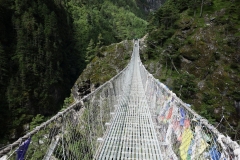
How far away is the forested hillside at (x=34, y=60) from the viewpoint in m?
23.7

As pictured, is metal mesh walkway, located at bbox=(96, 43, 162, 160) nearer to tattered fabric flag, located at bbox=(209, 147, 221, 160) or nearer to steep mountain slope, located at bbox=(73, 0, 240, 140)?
tattered fabric flag, located at bbox=(209, 147, 221, 160)

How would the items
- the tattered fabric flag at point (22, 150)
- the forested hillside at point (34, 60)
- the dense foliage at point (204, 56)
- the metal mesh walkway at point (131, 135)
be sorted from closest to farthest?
the tattered fabric flag at point (22, 150), the metal mesh walkway at point (131, 135), the dense foliage at point (204, 56), the forested hillside at point (34, 60)

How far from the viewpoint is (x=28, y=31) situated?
3014 centimetres

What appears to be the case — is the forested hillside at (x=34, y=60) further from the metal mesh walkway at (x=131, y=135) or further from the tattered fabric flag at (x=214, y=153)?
the tattered fabric flag at (x=214, y=153)

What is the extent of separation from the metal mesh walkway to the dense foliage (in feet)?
17.9

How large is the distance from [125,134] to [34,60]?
26.9 m

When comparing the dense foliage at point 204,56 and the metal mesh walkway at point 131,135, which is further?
the dense foliage at point 204,56

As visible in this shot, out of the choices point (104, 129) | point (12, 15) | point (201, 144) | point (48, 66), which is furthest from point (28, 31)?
point (201, 144)

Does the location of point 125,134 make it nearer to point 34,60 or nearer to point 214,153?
point 214,153

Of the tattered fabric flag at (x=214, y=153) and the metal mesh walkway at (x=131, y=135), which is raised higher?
the tattered fabric flag at (x=214, y=153)

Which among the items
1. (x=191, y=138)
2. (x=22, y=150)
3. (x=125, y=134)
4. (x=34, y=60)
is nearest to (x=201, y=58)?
(x=125, y=134)

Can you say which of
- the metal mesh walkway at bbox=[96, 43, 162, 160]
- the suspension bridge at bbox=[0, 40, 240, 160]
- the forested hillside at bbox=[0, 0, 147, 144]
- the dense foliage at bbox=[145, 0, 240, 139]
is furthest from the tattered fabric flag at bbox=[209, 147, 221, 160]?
the forested hillside at bbox=[0, 0, 147, 144]

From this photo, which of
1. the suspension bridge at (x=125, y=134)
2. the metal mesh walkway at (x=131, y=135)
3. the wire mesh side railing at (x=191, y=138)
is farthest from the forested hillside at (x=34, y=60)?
the wire mesh side railing at (x=191, y=138)

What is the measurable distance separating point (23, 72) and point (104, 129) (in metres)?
24.4
